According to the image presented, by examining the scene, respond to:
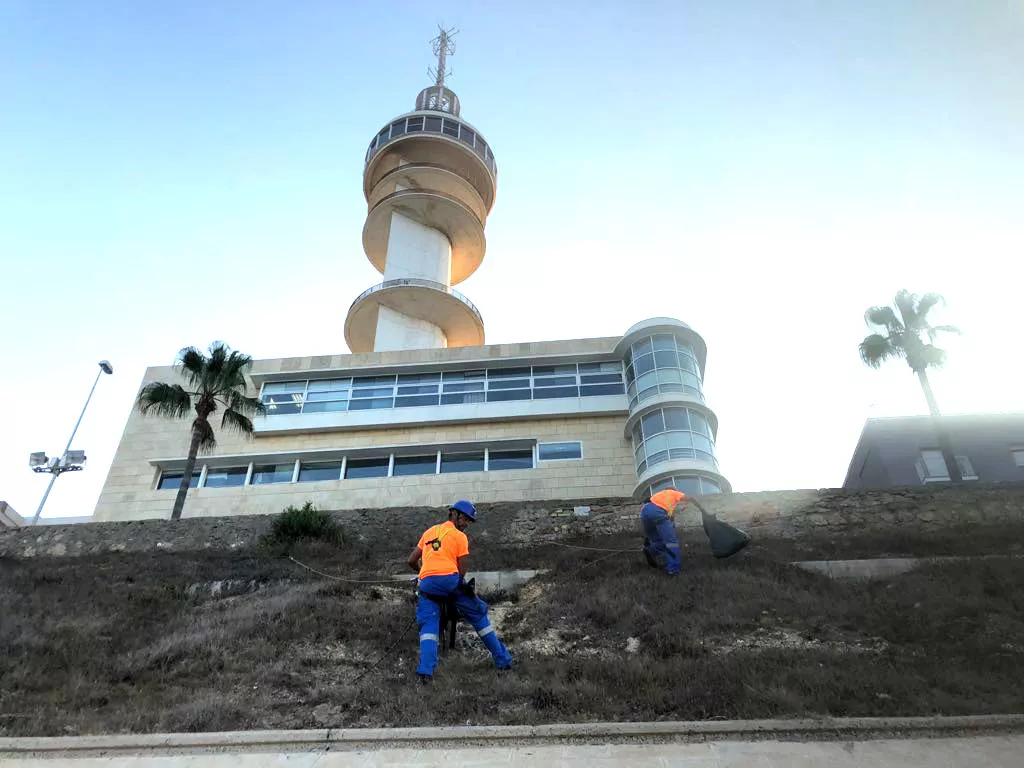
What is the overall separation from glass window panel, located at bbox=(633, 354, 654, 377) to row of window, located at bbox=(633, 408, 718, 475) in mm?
1966

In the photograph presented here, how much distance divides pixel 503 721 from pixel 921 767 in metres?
3.21

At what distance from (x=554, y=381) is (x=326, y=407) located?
9.09m

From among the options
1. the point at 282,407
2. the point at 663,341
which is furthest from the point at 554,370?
the point at 282,407

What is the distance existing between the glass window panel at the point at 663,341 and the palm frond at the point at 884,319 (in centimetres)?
749

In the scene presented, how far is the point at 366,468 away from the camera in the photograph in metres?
27.5

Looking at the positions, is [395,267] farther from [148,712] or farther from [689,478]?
[148,712]

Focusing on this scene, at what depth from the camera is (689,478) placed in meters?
23.7

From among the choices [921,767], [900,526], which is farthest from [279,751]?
[900,526]

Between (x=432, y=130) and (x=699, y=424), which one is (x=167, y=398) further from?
(x=432, y=130)

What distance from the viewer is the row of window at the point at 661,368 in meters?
26.0

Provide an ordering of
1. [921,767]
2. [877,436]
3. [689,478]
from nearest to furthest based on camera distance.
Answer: [921,767] < [689,478] < [877,436]

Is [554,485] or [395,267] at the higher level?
[395,267]

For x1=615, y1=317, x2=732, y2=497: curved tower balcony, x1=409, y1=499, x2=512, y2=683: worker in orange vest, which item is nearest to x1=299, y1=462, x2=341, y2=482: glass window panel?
x1=615, y1=317, x2=732, y2=497: curved tower balcony

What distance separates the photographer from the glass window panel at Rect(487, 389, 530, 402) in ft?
93.4
